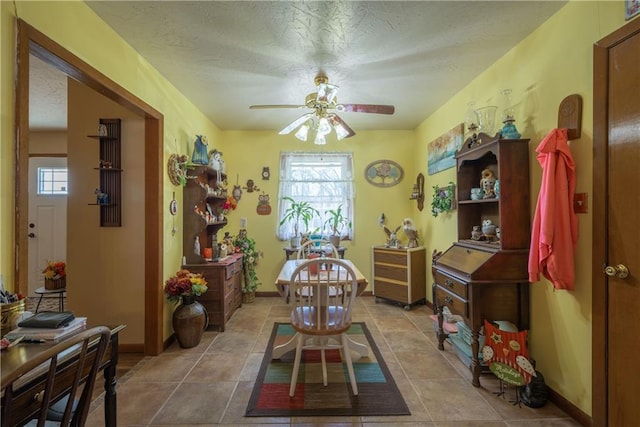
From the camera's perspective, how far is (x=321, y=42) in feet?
7.07

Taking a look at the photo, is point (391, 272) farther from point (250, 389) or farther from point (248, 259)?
point (250, 389)

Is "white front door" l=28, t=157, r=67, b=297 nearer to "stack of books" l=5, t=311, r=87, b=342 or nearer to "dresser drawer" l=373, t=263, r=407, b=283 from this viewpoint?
"stack of books" l=5, t=311, r=87, b=342

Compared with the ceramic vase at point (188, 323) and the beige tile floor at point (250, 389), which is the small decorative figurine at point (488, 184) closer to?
the beige tile floor at point (250, 389)

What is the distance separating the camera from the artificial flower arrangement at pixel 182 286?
2.68 m

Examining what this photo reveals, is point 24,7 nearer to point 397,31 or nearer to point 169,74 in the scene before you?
point 169,74

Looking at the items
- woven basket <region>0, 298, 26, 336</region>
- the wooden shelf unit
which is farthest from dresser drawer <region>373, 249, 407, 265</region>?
woven basket <region>0, 298, 26, 336</region>

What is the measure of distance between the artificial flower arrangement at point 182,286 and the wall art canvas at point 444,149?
2.97 m

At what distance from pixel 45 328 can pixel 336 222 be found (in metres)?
3.45

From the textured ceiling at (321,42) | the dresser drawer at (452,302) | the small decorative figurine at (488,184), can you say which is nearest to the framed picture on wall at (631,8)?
the textured ceiling at (321,42)

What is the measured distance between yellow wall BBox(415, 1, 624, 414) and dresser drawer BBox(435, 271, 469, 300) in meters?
0.50

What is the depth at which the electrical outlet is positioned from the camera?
1700 millimetres

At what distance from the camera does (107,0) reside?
5.74ft

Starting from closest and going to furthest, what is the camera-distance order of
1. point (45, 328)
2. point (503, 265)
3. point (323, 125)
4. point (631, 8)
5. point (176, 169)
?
point (45, 328) < point (631, 8) < point (503, 265) < point (323, 125) < point (176, 169)

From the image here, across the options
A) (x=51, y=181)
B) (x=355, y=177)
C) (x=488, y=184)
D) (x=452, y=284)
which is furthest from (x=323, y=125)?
(x=51, y=181)
